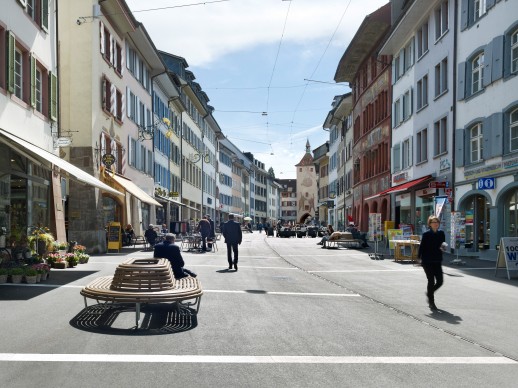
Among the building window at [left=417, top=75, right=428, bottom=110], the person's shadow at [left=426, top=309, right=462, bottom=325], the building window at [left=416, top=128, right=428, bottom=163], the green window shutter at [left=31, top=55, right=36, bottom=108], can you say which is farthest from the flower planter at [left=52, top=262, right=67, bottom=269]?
the building window at [left=417, top=75, right=428, bottom=110]

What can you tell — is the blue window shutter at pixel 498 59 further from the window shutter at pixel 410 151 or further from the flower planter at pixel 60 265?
the flower planter at pixel 60 265

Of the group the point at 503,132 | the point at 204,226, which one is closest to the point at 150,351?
the point at 503,132

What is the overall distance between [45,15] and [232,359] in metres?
16.6

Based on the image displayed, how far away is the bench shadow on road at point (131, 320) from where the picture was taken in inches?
301

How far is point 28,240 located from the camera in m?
15.8

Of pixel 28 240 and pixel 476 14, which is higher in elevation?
pixel 476 14

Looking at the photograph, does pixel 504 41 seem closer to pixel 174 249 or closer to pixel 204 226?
pixel 204 226

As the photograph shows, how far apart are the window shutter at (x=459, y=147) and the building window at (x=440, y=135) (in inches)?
76.2

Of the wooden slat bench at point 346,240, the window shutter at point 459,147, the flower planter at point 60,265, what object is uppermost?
the window shutter at point 459,147

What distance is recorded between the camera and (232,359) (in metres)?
6.14

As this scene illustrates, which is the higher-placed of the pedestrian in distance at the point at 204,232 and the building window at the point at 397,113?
the building window at the point at 397,113

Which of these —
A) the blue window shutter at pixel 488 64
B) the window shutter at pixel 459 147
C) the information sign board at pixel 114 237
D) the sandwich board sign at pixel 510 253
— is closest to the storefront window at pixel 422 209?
the window shutter at pixel 459 147

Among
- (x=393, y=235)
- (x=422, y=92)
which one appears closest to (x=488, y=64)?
(x=393, y=235)

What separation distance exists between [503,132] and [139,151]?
2060cm
